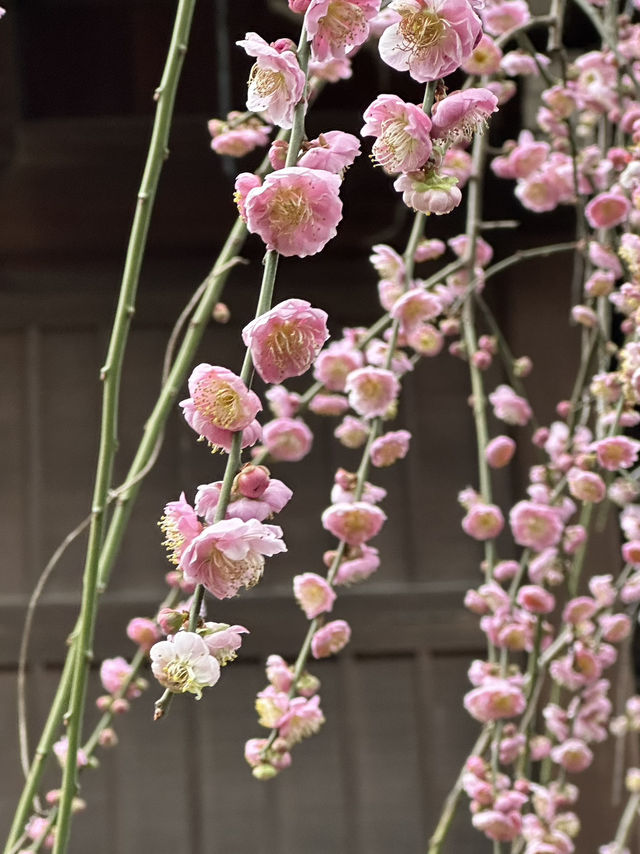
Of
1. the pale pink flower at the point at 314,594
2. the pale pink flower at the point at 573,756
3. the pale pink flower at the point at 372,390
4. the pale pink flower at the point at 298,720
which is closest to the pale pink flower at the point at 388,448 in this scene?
the pale pink flower at the point at 372,390

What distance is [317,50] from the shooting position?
0.50 meters

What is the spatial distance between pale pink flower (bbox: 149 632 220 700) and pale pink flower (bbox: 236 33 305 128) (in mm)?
221

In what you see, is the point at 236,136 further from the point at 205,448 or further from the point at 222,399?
the point at 205,448

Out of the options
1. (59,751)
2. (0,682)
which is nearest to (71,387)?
(0,682)

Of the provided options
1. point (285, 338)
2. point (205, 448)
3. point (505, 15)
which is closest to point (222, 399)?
point (285, 338)

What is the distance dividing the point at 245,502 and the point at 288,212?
12cm

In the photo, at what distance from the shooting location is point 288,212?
47cm

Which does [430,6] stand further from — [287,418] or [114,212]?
[114,212]

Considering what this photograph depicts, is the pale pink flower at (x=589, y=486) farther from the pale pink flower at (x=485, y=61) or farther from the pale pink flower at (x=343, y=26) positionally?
the pale pink flower at (x=343, y=26)

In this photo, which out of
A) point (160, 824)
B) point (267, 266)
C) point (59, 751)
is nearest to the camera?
point (267, 266)

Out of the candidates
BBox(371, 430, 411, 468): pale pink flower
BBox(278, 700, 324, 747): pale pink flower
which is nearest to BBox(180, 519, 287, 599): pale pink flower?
BBox(278, 700, 324, 747): pale pink flower

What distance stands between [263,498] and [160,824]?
1.36 meters

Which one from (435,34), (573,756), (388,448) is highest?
(435,34)

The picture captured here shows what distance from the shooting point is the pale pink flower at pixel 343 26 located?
483mm
